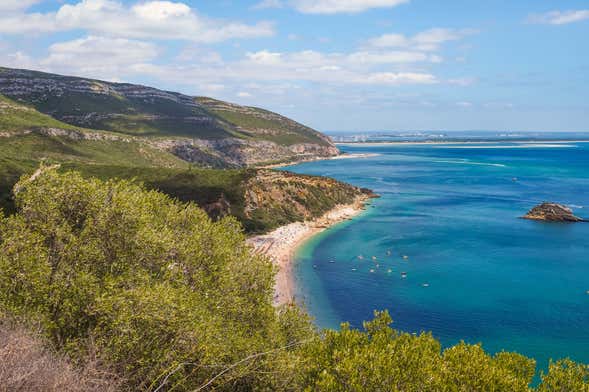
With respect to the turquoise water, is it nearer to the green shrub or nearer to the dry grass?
the green shrub

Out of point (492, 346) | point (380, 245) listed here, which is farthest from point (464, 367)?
point (380, 245)

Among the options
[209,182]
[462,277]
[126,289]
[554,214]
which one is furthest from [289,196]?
[126,289]

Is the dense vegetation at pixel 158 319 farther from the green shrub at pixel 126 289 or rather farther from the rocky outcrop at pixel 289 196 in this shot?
the rocky outcrop at pixel 289 196

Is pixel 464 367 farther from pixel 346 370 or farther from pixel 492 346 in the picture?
pixel 492 346

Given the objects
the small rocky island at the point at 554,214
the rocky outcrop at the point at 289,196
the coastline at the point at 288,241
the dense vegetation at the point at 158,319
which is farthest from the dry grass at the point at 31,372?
the small rocky island at the point at 554,214

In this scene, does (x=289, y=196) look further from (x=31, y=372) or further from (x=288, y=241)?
(x=31, y=372)

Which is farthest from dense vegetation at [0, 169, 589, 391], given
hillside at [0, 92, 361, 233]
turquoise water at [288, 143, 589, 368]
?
hillside at [0, 92, 361, 233]
